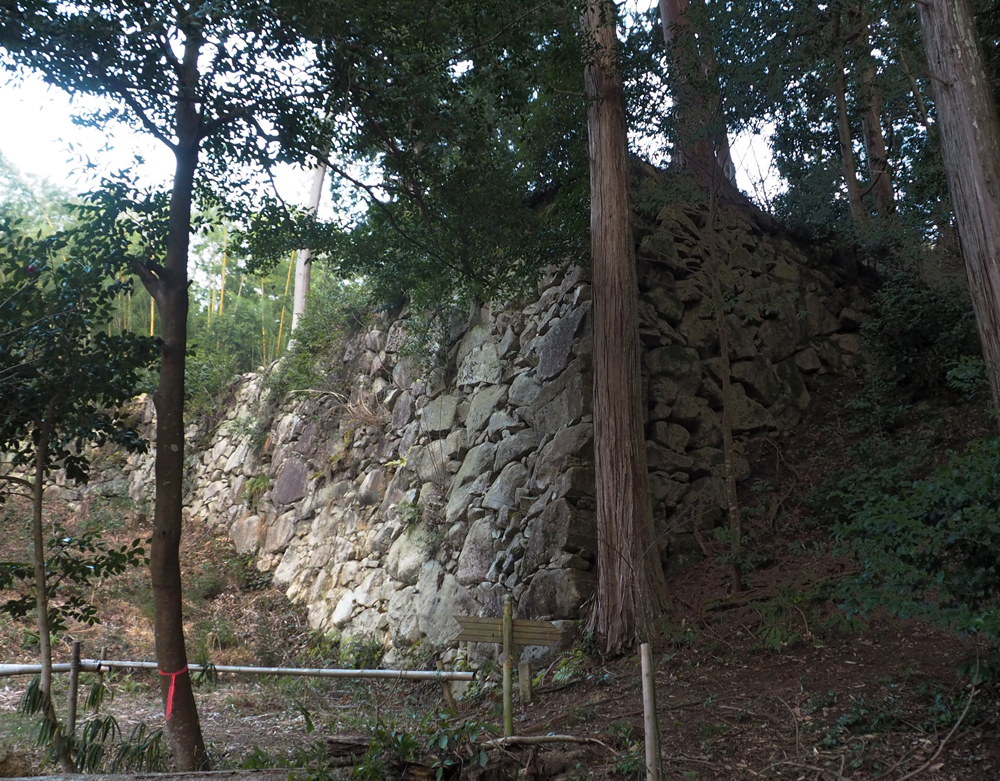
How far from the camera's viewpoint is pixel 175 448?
14.5ft

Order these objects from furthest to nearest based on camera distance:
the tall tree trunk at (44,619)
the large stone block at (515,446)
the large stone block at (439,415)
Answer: the large stone block at (439,415) < the large stone block at (515,446) < the tall tree trunk at (44,619)

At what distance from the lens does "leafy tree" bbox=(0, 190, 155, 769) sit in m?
4.29

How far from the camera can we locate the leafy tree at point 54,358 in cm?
429

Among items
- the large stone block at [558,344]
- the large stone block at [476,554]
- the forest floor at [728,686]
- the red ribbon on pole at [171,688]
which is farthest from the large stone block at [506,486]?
the red ribbon on pole at [171,688]

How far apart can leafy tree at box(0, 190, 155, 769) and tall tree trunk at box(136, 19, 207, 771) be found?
0.22 m

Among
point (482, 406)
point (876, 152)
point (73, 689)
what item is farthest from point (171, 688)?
point (876, 152)

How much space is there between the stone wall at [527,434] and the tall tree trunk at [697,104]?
72 centimetres

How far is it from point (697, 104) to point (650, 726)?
634 centimetres

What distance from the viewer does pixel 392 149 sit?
19.4ft

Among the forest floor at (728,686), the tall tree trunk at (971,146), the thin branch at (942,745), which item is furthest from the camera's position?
the tall tree trunk at (971,146)

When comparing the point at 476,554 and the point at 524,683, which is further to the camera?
the point at 476,554

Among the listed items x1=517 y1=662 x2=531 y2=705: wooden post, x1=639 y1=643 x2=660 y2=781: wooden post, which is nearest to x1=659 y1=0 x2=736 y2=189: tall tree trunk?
x1=517 y1=662 x2=531 y2=705: wooden post

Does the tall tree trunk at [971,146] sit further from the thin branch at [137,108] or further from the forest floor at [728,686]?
the thin branch at [137,108]

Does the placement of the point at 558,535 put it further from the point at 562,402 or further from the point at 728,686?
the point at 728,686
